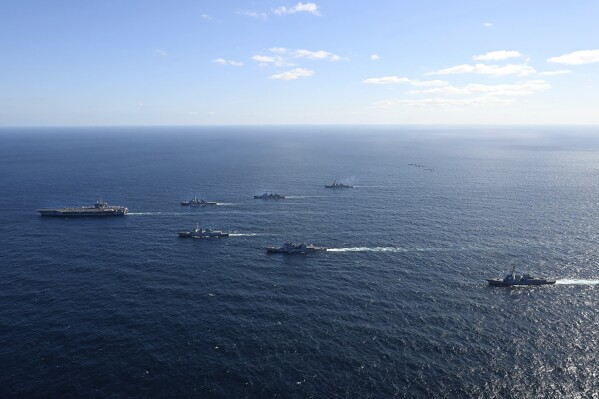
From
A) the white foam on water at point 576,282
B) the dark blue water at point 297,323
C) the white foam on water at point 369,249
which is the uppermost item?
the white foam on water at point 369,249

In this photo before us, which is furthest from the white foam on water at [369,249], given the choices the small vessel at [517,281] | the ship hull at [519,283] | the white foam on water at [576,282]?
the white foam on water at [576,282]

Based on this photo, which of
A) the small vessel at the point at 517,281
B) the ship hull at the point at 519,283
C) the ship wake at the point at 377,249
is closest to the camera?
the small vessel at the point at 517,281

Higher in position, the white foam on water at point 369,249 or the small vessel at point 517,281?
the white foam on water at point 369,249

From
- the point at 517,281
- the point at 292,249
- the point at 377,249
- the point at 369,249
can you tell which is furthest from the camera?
the point at 369,249

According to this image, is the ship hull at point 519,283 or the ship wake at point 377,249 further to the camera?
A: the ship wake at point 377,249

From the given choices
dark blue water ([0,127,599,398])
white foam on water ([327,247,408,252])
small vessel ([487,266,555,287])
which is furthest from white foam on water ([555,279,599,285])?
white foam on water ([327,247,408,252])

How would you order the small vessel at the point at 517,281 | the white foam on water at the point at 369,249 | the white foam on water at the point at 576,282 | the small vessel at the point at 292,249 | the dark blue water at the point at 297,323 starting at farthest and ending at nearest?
1. the white foam on water at the point at 369,249
2. the small vessel at the point at 292,249
3. the white foam on water at the point at 576,282
4. the small vessel at the point at 517,281
5. the dark blue water at the point at 297,323

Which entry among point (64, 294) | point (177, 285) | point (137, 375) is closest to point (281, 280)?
point (177, 285)

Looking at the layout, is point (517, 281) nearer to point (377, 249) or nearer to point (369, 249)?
point (377, 249)

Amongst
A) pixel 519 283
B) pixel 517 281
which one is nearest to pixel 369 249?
pixel 517 281

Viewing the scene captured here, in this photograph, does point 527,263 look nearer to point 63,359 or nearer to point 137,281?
point 137,281

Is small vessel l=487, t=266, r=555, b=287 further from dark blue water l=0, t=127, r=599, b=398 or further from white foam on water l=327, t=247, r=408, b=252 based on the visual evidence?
white foam on water l=327, t=247, r=408, b=252

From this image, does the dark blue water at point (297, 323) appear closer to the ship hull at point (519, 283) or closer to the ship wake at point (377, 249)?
the ship wake at point (377, 249)
